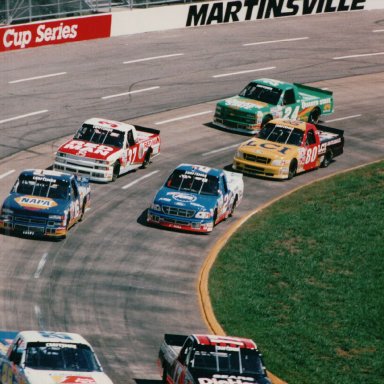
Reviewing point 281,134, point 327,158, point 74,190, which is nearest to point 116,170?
point 74,190

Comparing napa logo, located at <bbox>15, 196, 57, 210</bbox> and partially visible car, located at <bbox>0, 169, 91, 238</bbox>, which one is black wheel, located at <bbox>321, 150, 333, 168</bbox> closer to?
partially visible car, located at <bbox>0, 169, 91, 238</bbox>

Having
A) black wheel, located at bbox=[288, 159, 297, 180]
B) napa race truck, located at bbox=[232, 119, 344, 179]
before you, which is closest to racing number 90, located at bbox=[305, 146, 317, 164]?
napa race truck, located at bbox=[232, 119, 344, 179]

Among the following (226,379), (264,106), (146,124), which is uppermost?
(226,379)

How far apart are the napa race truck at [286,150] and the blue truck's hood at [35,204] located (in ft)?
29.7

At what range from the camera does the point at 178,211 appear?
37.2 metres

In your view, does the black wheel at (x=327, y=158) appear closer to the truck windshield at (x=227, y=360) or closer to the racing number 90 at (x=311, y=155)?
the racing number 90 at (x=311, y=155)

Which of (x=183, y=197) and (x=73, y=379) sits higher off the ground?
(x=73, y=379)

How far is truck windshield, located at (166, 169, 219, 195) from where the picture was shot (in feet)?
125

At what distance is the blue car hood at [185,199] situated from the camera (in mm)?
37219

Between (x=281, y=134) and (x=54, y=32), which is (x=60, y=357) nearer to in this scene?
(x=281, y=134)

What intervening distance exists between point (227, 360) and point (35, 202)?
12078mm

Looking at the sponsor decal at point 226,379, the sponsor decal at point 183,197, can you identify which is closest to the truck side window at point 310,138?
the sponsor decal at point 183,197

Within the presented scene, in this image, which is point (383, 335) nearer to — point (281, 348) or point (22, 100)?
point (281, 348)

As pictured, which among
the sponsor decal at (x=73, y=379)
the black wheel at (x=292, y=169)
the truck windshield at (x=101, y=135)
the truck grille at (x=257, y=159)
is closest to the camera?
the sponsor decal at (x=73, y=379)
